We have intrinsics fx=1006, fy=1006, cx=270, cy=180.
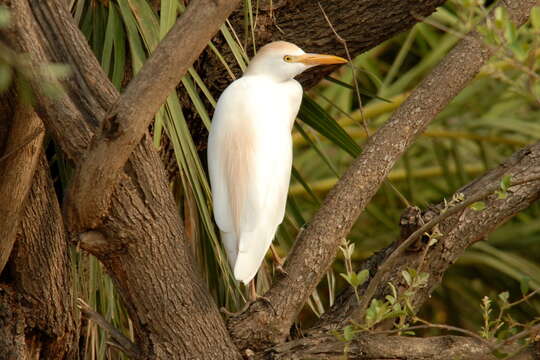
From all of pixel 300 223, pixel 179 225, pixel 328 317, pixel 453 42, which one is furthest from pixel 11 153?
pixel 453 42

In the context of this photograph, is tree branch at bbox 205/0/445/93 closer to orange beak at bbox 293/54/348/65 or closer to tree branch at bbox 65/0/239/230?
orange beak at bbox 293/54/348/65

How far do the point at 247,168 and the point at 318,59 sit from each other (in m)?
0.27

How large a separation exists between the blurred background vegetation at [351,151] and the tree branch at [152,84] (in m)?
0.37

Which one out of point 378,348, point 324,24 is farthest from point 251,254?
point 324,24

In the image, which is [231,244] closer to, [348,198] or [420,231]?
[348,198]

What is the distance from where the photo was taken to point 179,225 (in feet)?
5.01

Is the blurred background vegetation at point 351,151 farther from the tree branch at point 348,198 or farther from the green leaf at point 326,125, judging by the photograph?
the tree branch at point 348,198

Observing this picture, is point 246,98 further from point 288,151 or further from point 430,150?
point 430,150

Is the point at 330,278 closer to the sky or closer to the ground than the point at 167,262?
closer to the sky

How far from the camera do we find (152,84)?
1.29 metres

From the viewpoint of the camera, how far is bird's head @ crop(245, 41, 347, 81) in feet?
6.00

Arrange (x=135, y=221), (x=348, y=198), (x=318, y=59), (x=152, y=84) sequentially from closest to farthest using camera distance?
1. (x=152, y=84)
2. (x=135, y=221)
3. (x=348, y=198)
4. (x=318, y=59)

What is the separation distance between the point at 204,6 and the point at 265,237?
0.53 meters

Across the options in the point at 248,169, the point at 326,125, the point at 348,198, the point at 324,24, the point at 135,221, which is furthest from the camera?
the point at 326,125
